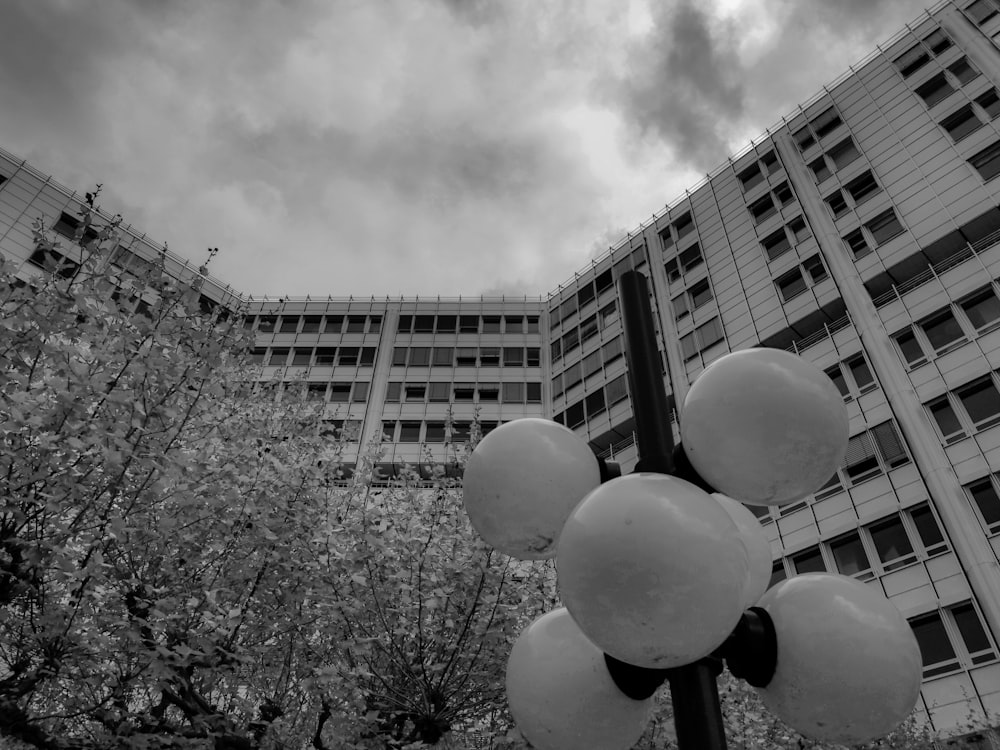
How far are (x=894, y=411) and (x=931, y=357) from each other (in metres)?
2.16

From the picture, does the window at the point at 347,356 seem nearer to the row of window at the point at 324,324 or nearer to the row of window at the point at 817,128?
the row of window at the point at 324,324

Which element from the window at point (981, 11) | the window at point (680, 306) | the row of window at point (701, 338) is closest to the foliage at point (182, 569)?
the row of window at point (701, 338)

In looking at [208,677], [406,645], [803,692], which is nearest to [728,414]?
→ [803,692]

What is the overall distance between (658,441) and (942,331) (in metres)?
25.2

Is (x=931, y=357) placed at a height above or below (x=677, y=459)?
above

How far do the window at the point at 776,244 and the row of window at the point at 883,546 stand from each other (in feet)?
41.3

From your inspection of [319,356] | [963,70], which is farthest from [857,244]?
[319,356]

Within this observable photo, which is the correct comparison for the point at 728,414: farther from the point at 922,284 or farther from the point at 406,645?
the point at 922,284

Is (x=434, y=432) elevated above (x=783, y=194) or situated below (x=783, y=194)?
below

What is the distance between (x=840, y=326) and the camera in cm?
2580

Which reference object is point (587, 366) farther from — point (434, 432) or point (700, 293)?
point (434, 432)

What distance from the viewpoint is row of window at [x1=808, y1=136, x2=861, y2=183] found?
2920 cm

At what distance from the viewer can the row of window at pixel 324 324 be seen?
3997cm

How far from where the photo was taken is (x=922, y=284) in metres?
24.1
